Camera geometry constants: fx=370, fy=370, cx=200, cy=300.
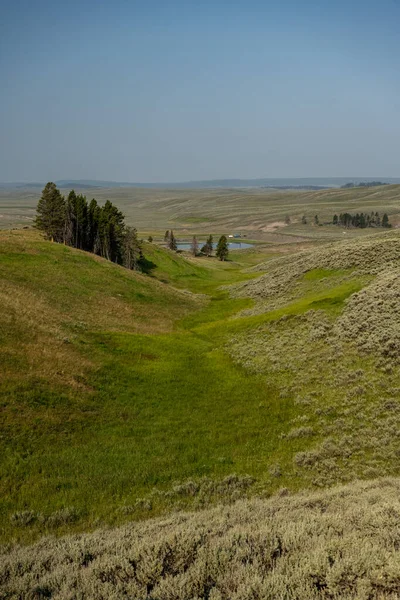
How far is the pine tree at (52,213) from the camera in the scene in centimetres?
7963

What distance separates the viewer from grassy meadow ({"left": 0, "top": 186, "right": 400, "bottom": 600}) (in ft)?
27.8

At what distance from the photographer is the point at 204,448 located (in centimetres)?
1758

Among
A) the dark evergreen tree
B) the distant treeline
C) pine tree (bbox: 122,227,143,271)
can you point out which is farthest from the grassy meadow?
the dark evergreen tree

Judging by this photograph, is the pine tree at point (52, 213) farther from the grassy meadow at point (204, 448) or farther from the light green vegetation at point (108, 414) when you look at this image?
the light green vegetation at point (108, 414)

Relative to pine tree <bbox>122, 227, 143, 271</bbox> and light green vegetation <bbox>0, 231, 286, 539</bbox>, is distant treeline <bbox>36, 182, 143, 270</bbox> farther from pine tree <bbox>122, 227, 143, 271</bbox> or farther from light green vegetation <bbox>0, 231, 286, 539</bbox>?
light green vegetation <bbox>0, 231, 286, 539</bbox>

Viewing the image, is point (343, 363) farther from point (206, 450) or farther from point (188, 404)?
point (206, 450)

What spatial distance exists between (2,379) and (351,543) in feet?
58.8

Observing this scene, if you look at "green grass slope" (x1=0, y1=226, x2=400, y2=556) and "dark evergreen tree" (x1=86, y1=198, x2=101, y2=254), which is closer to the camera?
"green grass slope" (x1=0, y1=226, x2=400, y2=556)

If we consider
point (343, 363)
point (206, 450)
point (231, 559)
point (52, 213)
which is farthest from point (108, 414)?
point (52, 213)

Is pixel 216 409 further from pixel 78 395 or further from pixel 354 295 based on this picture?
pixel 354 295

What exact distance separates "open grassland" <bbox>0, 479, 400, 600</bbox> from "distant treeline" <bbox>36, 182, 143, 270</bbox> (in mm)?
76159

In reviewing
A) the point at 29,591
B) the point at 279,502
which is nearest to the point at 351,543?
the point at 279,502

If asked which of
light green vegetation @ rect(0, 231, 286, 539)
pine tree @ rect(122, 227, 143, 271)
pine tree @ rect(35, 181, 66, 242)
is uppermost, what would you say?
pine tree @ rect(35, 181, 66, 242)

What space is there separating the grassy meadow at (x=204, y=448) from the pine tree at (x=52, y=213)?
45.4 meters
